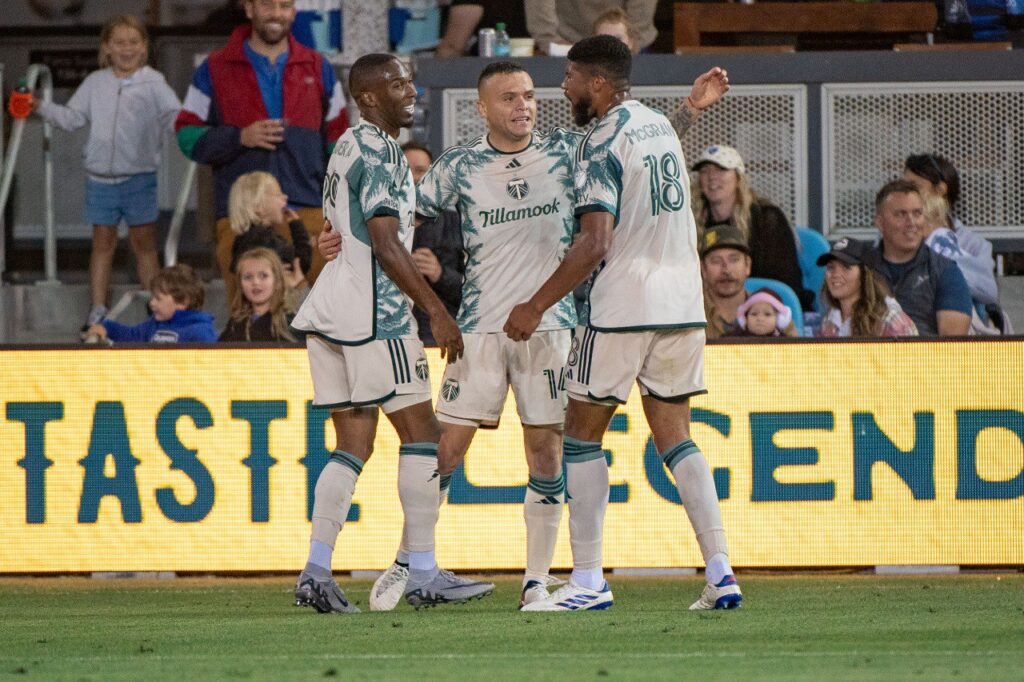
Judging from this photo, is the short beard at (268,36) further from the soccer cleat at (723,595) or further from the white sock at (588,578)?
the soccer cleat at (723,595)

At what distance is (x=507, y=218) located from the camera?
7.59m

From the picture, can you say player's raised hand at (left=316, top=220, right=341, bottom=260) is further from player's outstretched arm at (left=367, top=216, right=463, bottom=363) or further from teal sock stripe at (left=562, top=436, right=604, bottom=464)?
teal sock stripe at (left=562, top=436, right=604, bottom=464)

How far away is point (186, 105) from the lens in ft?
38.7

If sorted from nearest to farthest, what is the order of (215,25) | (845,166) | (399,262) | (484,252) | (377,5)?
(399,262) → (484,252) → (845,166) → (377,5) → (215,25)

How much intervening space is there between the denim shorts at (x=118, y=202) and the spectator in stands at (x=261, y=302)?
2.62 metres

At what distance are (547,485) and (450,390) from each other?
22.4 inches

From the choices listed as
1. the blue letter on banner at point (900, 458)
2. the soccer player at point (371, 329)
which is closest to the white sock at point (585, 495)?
the soccer player at point (371, 329)

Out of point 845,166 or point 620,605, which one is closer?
point 620,605

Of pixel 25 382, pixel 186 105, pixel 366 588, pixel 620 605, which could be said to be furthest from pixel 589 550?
pixel 186 105

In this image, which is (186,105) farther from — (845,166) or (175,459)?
(845,166)

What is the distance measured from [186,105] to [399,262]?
508 centimetres

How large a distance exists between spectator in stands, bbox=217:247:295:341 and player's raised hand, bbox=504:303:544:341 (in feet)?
9.59

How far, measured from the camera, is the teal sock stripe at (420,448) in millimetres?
7367

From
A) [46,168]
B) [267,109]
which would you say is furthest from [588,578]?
[46,168]
